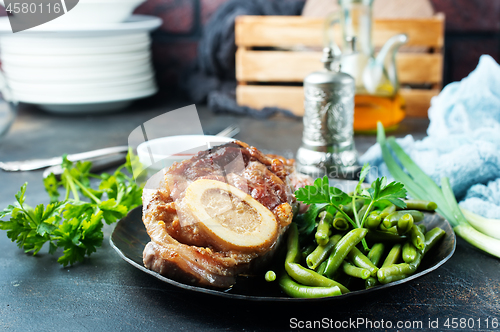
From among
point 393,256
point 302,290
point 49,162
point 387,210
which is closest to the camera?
point 302,290

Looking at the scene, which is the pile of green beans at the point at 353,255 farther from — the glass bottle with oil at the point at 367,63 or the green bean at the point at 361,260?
the glass bottle with oil at the point at 367,63

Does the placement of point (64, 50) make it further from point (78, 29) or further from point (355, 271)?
point (355, 271)

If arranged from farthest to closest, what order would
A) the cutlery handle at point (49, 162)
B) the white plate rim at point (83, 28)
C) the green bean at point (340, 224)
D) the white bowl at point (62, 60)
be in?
1. the white bowl at point (62, 60)
2. the white plate rim at point (83, 28)
3. the cutlery handle at point (49, 162)
4. the green bean at point (340, 224)

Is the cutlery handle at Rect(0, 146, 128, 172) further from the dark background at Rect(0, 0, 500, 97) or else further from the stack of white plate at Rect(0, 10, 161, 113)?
the dark background at Rect(0, 0, 500, 97)

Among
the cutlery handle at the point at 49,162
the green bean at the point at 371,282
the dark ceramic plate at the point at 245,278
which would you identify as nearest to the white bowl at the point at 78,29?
the cutlery handle at the point at 49,162

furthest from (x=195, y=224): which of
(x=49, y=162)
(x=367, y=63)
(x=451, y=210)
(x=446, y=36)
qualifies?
(x=446, y=36)

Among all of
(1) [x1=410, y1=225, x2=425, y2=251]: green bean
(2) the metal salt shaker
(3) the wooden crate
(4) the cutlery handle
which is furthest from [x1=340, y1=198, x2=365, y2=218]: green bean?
(3) the wooden crate
